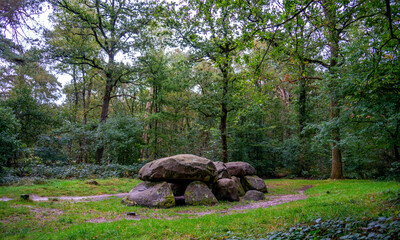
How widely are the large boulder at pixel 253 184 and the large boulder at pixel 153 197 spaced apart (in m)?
5.98

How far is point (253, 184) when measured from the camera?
13.8 metres

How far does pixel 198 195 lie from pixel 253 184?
5192 millimetres

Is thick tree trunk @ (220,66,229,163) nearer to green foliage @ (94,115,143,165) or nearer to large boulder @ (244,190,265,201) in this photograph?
green foliage @ (94,115,143,165)

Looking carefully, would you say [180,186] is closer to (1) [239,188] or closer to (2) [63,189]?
(1) [239,188]

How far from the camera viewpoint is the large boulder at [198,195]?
9742 millimetres

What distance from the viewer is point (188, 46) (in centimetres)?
1905

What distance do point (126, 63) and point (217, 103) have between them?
10.4 m

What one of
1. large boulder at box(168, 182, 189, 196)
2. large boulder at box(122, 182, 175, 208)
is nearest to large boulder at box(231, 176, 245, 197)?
large boulder at box(168, 182, 189, 196)

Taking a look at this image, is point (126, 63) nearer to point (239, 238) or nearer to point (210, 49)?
point (210, 49)

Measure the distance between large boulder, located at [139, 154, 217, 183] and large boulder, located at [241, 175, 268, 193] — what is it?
160 inches

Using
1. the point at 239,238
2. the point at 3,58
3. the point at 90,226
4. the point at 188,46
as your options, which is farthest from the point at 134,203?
the point at 188,46

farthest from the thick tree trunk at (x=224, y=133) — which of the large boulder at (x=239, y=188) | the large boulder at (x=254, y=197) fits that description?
the large boulder at (x=254, y=197)

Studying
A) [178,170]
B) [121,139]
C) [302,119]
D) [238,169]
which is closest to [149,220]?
[178,170]

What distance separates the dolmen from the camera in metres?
9.50
